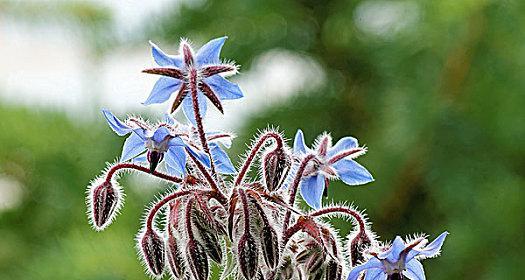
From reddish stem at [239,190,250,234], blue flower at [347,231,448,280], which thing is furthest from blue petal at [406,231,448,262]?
reddish stem at [239,190,250,234]

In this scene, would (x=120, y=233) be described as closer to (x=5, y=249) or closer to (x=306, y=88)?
(x=5, y=249)

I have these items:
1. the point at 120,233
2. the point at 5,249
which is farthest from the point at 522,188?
the point at 5,249

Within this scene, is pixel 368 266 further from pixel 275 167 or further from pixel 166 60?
pixel 166 60

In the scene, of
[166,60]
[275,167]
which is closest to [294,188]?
[275,167]

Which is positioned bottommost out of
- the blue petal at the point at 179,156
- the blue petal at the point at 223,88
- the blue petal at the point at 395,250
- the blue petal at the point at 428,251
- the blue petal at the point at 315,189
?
the blue petal at the point at 395,250

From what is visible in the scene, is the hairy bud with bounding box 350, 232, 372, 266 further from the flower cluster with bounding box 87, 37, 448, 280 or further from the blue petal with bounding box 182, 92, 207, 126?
the blue petal with bounding box 182, 92, 207, 126

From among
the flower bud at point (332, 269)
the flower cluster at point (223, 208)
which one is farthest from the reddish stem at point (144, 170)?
the flower bud at point (332, 269)

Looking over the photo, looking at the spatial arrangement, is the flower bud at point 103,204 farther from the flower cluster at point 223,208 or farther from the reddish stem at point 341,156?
the reddish stem at point 341,156
